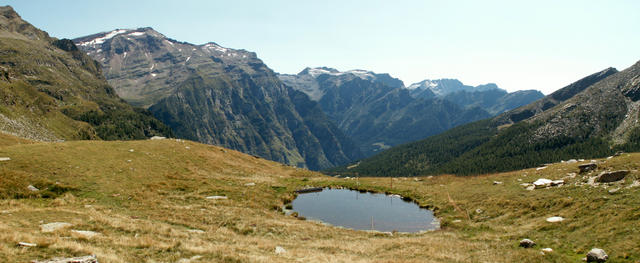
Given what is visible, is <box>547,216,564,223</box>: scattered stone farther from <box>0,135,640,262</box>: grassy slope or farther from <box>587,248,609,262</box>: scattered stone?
<box>587,248,609,262</box>: scattered stone

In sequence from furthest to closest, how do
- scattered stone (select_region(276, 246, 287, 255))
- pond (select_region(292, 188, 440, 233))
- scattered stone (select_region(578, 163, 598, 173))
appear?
1. scattered stone (select_region(578, 163, 598, 173))
2. pond (select_region(292, 188, 440, 233))
3. scattered stone (select_region(276, 246, 287, 255))

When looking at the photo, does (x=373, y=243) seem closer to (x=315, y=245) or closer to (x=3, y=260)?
(x=315, y=245)

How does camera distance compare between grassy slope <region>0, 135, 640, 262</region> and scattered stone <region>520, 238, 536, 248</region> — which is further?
scattered stone <region>520, 238, 536, 248</region>

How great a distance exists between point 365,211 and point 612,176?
77.9 feet

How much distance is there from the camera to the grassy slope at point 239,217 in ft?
58.9

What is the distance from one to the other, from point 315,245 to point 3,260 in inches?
657

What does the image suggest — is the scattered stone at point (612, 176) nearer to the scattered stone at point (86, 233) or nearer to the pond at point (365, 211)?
the pond at point (365, 211)

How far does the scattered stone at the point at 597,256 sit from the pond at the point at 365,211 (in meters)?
13.6

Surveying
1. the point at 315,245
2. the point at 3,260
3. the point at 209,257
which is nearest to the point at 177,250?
the point at 209,257

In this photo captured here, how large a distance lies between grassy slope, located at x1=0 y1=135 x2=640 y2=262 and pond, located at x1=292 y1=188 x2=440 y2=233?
2.21 meters

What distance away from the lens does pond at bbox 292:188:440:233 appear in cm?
3278

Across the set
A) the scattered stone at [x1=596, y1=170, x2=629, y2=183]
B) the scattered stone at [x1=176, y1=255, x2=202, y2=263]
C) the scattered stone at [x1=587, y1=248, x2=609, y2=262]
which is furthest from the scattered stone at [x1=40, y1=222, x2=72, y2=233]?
the scattered stone at [x1=596, y1=170, x2=629, y2=183]

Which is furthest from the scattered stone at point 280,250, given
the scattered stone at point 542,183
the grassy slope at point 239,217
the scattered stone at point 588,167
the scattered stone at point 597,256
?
the scattered stone at point 588,167

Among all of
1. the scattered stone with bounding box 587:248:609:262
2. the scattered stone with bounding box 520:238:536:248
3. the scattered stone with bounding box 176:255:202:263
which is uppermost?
the scattered stone with bounding box 176:255:202:263
